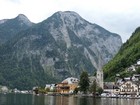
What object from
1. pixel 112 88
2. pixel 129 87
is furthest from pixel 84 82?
pixel 129 87

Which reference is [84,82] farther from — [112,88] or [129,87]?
[129,87]

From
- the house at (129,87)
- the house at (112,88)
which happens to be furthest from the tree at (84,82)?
the house at (129,87)

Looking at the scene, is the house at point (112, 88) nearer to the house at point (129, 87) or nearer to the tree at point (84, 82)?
the house at point (129, 87)

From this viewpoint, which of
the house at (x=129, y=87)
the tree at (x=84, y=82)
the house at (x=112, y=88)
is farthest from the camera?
the house at (x=112, y=88)

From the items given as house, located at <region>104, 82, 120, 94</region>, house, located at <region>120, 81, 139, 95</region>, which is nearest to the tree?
house, located at <region>104, 82, 120, 94</region>

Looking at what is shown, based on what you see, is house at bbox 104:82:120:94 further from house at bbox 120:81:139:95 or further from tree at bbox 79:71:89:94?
tree at bbox 79:71:89:94

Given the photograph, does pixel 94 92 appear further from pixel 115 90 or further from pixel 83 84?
pixel 115 90

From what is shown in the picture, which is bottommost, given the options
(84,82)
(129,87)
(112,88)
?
(112,88)

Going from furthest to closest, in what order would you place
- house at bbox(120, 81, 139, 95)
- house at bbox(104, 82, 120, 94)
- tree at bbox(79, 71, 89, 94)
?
house at bbox(104, 82, 120, 94) < house at bbox(120, 81, 139, 95) < tree at bbox(79, 71, 89, 94)

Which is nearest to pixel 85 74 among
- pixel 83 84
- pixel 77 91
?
pixel 83 84

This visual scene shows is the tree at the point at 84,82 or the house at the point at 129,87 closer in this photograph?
the tree at the point at 84,82

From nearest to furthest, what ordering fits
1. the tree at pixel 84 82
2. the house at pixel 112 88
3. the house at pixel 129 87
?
the tree at pixel 84 82, the house at pixel 129 87, the house at pixel 112 88

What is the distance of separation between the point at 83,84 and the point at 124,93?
23421 millimetres

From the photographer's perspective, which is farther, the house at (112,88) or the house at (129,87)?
the house at (112,88)
